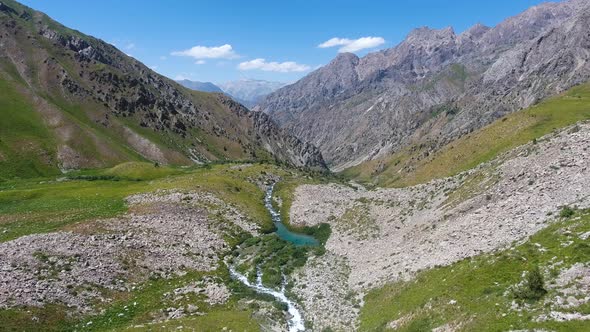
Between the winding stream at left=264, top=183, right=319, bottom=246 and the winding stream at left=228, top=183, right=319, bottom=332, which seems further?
the winding stream at left=264, top=183, right=319, bottom=246

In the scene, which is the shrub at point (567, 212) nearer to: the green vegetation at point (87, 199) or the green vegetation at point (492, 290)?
the green vegetation at point (492, 290)

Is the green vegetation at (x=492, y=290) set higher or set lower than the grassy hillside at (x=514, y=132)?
lower

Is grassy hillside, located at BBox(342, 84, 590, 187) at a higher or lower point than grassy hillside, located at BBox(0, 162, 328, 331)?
higher

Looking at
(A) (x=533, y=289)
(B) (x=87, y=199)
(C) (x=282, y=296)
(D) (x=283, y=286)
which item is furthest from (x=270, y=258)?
(A) (x=533, y=289)

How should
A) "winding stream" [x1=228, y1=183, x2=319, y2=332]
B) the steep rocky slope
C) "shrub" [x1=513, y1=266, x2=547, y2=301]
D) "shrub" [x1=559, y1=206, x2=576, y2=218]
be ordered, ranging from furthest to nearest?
1. "winding stream" [x1=228, y1=183, x2=319, y2=332]
2. the steep rocky slope
3. "shrub" [x1=559, y1=206, x2=576, y2=218]
4. "shrub" [x1=513, y1=266, x2=547, y2=301]

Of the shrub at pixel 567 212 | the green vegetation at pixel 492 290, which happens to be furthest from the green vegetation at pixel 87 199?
the shrub at pixel 567 212

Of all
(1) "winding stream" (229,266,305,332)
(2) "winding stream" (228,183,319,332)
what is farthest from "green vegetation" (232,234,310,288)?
(2) "winding stream" (228,183,319,332)

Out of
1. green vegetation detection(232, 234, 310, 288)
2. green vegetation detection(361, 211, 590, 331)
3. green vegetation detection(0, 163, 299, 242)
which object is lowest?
green vegetation detection(232, 234, 310, 288)

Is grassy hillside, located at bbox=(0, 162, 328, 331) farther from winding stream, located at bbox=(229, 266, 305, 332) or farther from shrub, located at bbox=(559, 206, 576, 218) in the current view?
shrub, located at bbox=(559, 206, 576, 218)

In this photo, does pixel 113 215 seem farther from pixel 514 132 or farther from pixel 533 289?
pixel 514 132
